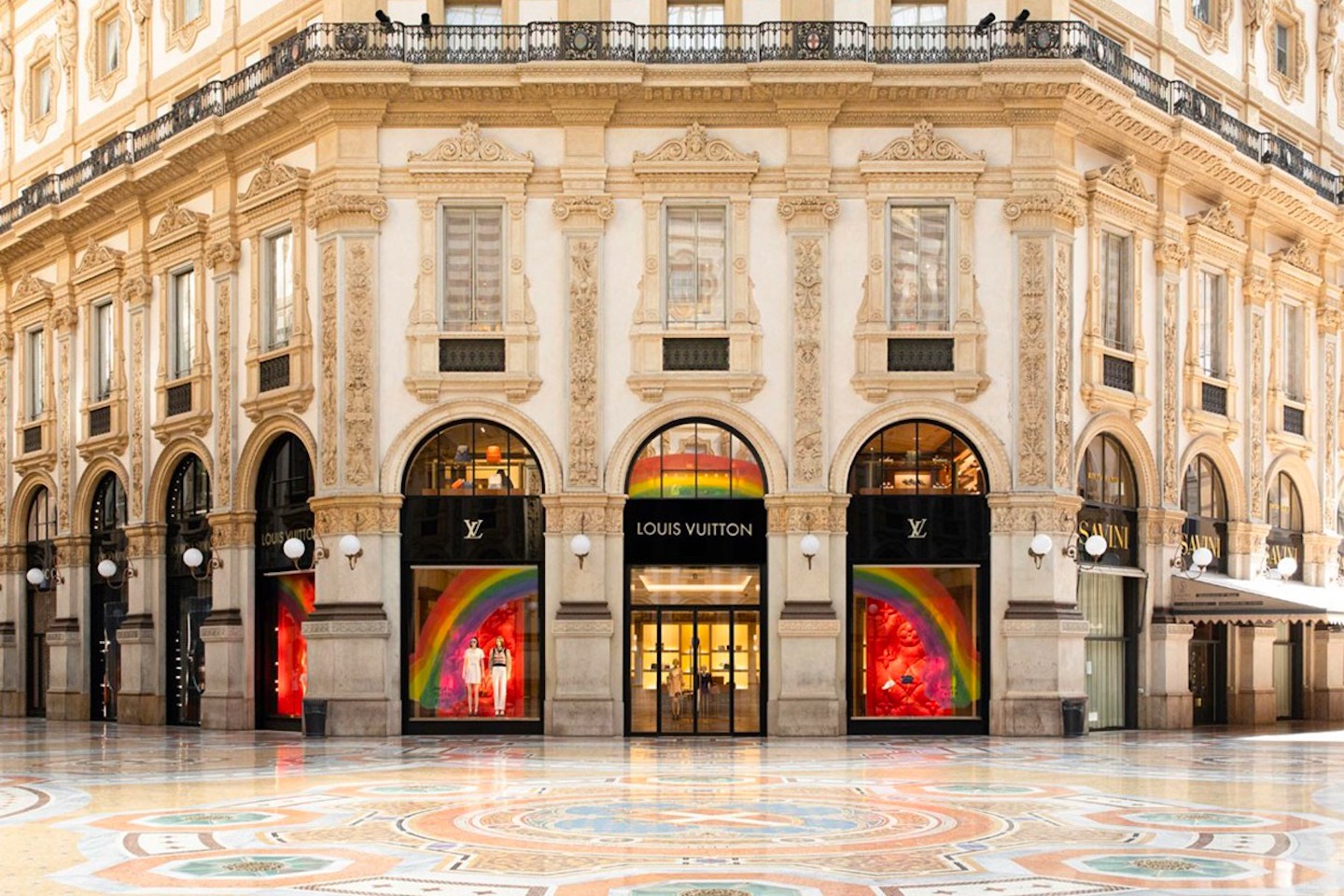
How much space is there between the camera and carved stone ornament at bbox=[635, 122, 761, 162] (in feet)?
111

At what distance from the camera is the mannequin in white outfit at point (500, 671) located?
111ft

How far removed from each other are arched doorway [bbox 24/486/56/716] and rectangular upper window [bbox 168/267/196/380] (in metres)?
9.21

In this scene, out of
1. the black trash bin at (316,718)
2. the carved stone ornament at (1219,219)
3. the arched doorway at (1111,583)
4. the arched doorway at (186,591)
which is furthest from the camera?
the arched doorway at (186,591)

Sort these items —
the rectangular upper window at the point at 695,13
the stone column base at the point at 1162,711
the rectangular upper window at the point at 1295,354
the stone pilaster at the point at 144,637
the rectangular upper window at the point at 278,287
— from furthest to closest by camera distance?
the rectangular upper window at the point at 1295,354 → the stone pilaster at the point at 144,637 → the stone column base at the point at 1162,711 → the rectangular upper window at the point at 278,287 → the rectangular upper window at the point at 695,13

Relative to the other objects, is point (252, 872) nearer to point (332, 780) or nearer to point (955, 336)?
point (332, 780)

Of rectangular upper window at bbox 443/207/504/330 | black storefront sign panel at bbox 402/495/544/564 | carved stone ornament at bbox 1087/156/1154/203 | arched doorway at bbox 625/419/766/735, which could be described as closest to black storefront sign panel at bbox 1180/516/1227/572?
→ carved stone ornament at bbox 1087/156/1154/203

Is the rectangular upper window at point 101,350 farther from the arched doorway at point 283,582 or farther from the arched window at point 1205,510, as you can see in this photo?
the arched window at point 1205,510

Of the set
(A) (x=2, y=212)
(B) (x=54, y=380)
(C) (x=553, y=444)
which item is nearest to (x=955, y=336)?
(C) (x=553, y=444)

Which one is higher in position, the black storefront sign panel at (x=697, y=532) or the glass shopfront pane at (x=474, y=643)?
the black storefront sign panel at (x=697, y=532)

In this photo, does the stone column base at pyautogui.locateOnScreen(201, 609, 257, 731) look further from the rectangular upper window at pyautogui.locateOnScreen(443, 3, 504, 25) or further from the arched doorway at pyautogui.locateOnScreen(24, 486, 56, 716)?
the rectangular upper window at pyautogui.locateOnScreen(443, 3, 504, 25)

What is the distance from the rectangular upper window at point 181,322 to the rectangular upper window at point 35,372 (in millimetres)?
9047

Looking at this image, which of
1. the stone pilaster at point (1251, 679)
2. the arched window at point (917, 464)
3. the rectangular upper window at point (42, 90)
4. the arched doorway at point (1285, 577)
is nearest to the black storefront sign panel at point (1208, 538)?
the stone pilaster at point (1251, 679)

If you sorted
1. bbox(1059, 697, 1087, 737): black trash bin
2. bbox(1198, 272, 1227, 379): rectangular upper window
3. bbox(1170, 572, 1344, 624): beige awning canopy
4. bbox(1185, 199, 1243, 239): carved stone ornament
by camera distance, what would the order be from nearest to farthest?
bbox(1059, 697, 1087, 737): black trash bin → bbox(1170, 572, 1344, 624): beige awning canopy → bbox(1185, 199, 1243, 239): carved stone ornament → bbox(1198, 272, 1227, 379): rectangular upper window

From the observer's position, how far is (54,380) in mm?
46469
